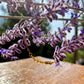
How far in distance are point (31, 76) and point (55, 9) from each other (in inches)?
28.1

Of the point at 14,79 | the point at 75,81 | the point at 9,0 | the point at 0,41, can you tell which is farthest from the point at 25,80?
the point at 9,0

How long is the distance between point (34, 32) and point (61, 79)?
575mm

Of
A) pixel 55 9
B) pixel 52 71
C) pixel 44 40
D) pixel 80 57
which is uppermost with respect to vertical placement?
pixel 55 9

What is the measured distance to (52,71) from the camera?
104 centimetres

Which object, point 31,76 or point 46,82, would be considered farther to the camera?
point 31,76

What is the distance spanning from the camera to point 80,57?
253 centimetres

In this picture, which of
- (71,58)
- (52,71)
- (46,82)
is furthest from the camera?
(71,58)

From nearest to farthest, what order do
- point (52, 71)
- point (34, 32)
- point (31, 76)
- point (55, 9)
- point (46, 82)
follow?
point (55, 9), point (34, 32), point (46, 82), point (31, 76), point (52, 71)

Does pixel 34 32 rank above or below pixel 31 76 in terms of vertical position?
above

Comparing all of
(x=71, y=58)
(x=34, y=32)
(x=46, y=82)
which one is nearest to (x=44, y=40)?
(x=34, y=32)

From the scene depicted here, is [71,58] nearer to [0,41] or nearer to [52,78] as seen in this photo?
[52,78]

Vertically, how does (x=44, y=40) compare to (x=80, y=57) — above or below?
above

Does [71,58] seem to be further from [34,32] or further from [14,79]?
[34,32]

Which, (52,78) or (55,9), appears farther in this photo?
(52,78)
